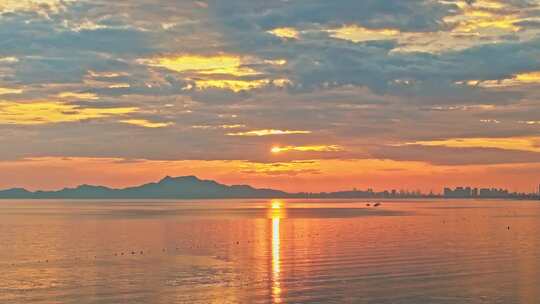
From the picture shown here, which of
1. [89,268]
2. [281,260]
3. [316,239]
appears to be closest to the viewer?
[89,268]

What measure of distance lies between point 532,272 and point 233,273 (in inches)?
886

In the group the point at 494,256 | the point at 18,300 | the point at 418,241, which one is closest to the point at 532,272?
the point at 494,256

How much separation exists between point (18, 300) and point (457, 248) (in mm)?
47665

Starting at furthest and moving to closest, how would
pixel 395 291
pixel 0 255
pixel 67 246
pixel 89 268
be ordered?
pixel 67 246
pixel 0 255
pixel 89 268
pixel 395 291

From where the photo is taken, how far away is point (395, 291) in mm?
42625

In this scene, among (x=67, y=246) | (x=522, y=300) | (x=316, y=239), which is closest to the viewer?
(x=522, y=300)

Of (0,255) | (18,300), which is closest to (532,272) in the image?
(18,300)

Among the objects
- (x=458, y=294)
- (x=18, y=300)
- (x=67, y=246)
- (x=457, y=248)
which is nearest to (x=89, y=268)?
(x=18, y=300)

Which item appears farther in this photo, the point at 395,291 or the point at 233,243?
the point at 233,243

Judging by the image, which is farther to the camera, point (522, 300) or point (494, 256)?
point (494, 256)

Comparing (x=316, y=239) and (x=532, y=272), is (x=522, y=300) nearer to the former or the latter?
(x=532, y=272)

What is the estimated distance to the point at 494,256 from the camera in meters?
63.8

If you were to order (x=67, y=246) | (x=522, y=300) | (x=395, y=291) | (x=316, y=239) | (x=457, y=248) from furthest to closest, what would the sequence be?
1. (x=316, y=239)
2. (x=67, y=246)
3. (x=457, y=248)
4. (x=395, y=291)
5. (x=522, y=300)

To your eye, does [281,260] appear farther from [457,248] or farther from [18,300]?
[18,300]
